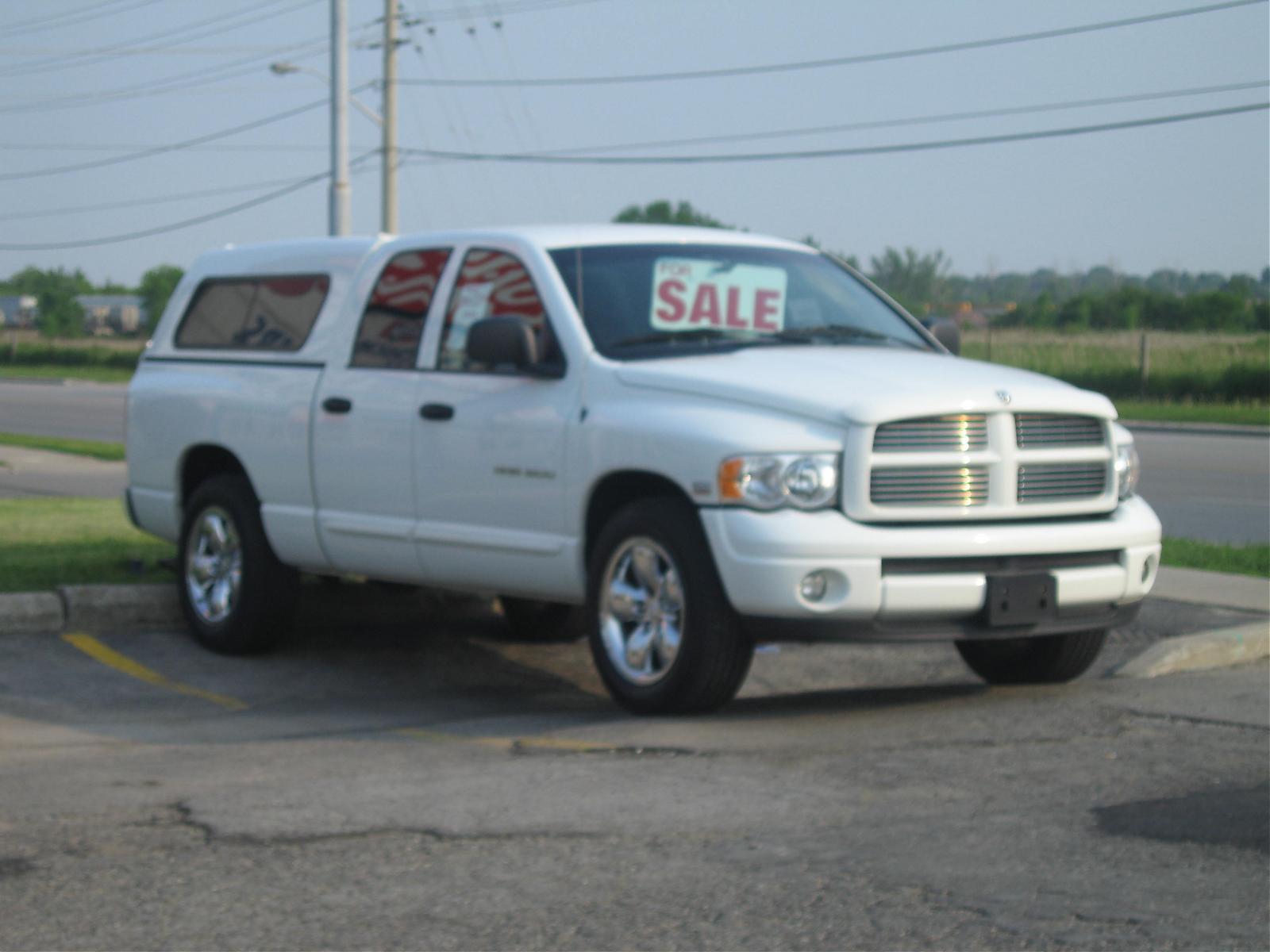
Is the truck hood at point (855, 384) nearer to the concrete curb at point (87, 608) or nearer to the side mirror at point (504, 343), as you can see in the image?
the side mirror at point (504, 343)

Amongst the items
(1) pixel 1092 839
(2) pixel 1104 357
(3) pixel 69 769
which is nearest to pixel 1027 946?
(1) pixel 1092 839

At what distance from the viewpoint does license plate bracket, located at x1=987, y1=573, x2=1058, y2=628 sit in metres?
6.60

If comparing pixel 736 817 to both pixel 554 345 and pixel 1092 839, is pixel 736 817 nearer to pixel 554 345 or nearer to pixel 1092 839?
pixel 1092 839

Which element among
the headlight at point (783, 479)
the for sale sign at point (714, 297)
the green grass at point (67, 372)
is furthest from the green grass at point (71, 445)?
the green grass at point (67, 372)

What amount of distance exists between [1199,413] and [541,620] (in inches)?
1055

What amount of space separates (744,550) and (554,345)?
1.50 meters

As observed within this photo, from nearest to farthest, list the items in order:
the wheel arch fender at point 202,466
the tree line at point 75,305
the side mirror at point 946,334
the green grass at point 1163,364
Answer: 1. the side mirror at point 946,334
2. the wheel arch fender at point 202,466
3. the green grass at point 1163,364
4. the tree line at point 75,305

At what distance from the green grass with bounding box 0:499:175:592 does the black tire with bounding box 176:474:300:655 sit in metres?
0.70

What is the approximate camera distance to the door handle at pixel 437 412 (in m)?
7.77

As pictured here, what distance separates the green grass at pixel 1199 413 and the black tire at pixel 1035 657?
25.3 meters

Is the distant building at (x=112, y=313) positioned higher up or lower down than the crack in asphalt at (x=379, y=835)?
higher up

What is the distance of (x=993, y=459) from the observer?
665 cm

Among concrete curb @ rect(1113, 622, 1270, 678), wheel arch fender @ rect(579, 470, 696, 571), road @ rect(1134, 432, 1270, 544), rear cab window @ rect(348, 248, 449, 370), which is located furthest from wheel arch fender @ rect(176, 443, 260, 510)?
road @ rect(1134, 432, 1270, 544)

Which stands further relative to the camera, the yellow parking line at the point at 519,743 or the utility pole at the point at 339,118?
the utility pole at the point at 339,118
